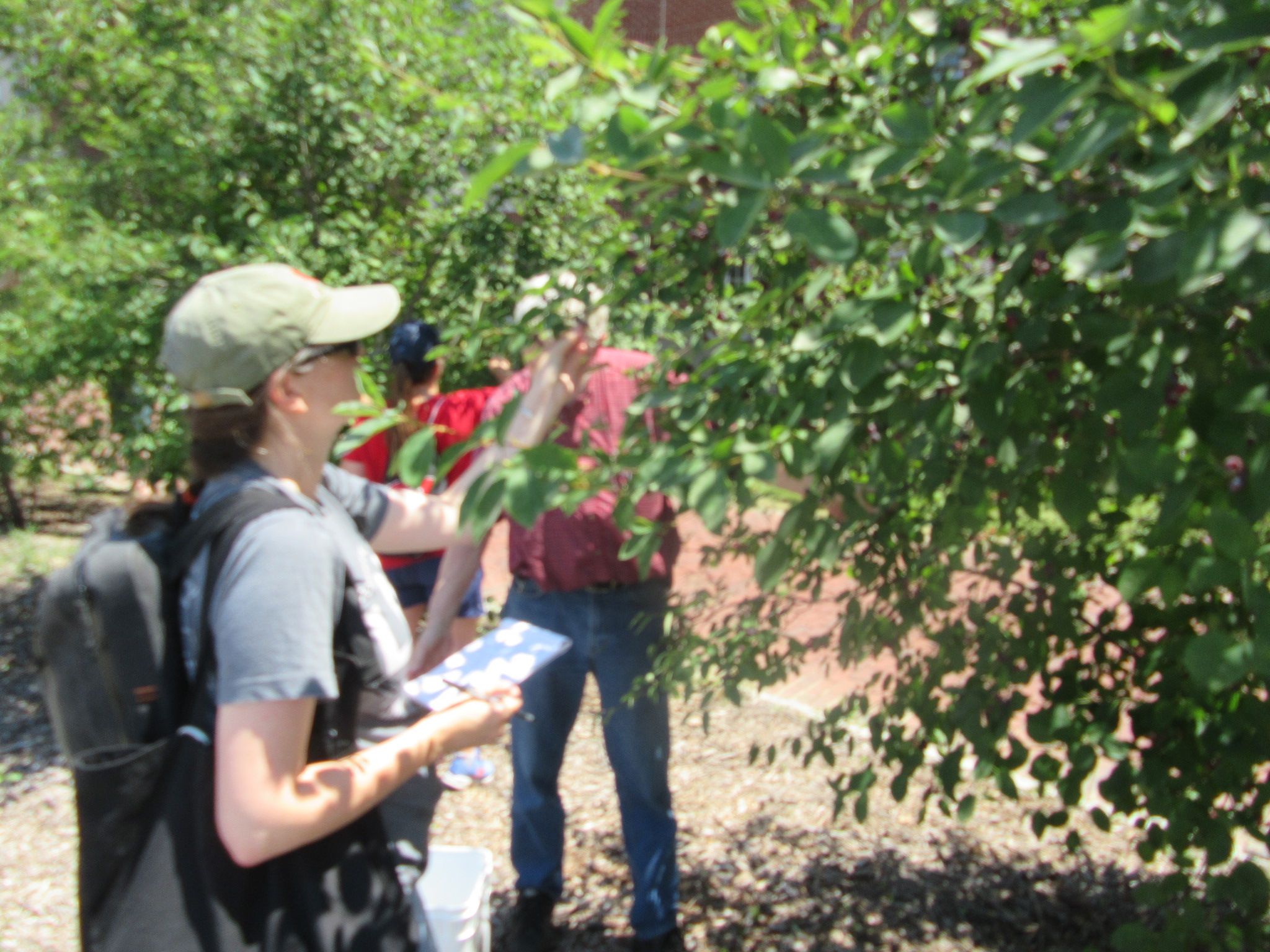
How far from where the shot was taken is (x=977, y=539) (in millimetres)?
2139

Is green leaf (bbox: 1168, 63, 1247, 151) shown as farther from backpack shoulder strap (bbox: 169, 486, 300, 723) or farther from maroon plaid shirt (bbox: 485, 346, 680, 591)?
maroon plaid shirt (bbox: 485, 346, 680, 591)

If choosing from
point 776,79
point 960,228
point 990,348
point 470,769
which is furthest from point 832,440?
point 470,769

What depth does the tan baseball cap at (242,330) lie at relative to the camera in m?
1.50

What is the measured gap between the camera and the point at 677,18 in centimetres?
1002

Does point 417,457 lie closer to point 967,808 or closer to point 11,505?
point 967,808

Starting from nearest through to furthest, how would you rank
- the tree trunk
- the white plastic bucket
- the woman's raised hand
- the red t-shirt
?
the woman's raised hand → the white plastic bucket → the red t-shirt → the tree trunk

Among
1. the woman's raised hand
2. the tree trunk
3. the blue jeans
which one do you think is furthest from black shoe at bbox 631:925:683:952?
the tree trunk

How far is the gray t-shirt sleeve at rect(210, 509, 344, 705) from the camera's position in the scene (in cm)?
132

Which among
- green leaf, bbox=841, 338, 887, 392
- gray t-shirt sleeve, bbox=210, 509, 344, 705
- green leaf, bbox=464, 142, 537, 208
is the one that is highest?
green leaf, bbox=464, 142, 537, 208

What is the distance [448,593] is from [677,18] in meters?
8.57

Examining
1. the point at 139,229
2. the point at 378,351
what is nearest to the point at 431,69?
the point at 378,351

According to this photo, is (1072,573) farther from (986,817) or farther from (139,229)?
(139,229)

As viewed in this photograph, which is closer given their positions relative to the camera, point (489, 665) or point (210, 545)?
point (210, 545)

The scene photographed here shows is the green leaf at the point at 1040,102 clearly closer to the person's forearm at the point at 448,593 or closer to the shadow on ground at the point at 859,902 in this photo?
the person's forearm at the point at 448,593
